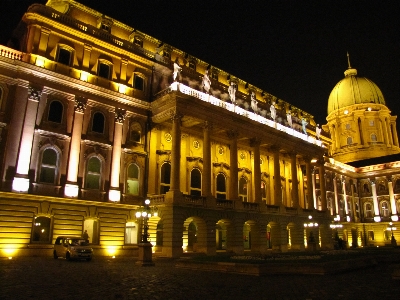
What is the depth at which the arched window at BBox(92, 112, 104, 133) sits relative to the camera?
108 feet

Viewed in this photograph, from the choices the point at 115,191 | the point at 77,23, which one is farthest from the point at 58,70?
the point at 115,191

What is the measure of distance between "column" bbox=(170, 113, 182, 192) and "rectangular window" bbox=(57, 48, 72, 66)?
11.0 m

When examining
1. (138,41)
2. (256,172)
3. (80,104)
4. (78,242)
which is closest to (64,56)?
(80,104)

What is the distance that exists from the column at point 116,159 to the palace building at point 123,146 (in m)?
0.10

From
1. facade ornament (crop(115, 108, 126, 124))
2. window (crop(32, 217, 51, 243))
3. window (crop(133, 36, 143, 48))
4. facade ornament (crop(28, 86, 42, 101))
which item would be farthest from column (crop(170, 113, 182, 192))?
facade ornament (crop(28, 86, 42, 101))

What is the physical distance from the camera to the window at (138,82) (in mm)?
36938

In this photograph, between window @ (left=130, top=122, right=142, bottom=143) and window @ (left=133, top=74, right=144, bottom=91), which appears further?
window @ (left=133, top=74, right=144, bottom=91)

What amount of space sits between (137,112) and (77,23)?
10.0 meters

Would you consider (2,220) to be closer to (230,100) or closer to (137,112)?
(137,112)

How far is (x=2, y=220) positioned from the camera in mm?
25484

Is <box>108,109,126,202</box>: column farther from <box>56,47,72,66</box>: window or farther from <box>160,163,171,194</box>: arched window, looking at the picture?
<box>56,47,72,66</box>: window

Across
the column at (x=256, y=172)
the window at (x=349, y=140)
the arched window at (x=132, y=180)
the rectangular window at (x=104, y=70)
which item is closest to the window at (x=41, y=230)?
the arched window at (x=132, y=180)

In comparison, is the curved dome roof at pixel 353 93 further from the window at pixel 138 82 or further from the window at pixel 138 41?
the window at pixel 138 82

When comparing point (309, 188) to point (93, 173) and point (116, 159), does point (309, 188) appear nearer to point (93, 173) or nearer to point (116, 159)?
point (116, 159)
